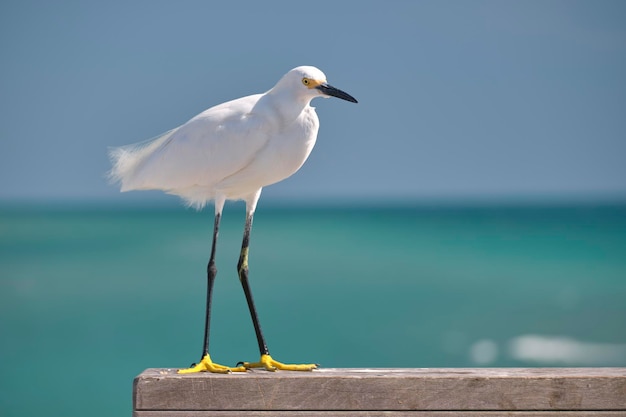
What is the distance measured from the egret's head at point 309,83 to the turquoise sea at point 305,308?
1001cm

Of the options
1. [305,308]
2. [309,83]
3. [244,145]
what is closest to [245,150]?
[244,145]

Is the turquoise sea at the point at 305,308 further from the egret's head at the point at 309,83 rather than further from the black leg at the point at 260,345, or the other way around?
the egret's head at the point at 309,83

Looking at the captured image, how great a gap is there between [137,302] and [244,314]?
4279 mm

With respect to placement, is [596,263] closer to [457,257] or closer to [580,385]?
[457,257]

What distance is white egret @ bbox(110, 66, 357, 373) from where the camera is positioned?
4578 millimetres

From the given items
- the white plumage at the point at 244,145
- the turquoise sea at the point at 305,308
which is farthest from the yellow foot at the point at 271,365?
the turquoise sea at the point at 305,308

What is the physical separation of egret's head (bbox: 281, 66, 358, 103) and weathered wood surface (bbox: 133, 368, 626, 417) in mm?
1392

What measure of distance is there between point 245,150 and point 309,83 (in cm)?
44

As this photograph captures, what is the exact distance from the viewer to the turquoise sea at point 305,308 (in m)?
15.9

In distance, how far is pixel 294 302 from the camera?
832 inches

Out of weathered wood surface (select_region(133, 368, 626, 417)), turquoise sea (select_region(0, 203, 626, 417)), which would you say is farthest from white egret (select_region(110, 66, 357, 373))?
turquoise sea (select_region(0, 203, 626, 417))

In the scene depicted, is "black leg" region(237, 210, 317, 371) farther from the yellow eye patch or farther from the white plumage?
the yellow eye patch

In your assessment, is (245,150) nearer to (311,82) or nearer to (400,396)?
(311,82)

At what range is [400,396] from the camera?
383cm
